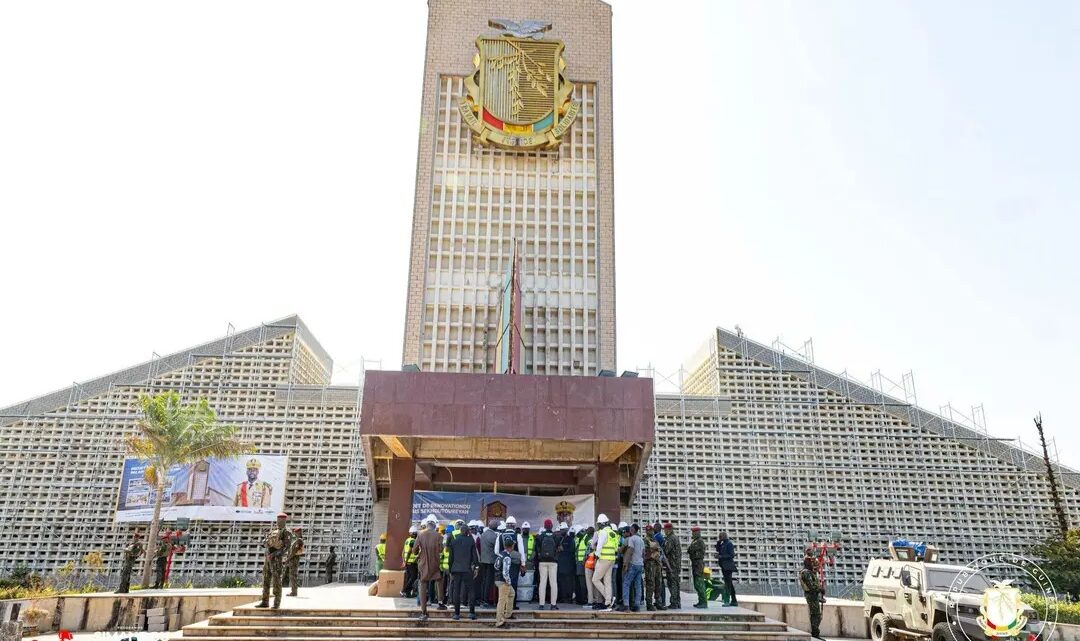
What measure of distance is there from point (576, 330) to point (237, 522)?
43.2 ft

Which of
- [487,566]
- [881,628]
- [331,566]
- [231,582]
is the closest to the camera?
[487,566]

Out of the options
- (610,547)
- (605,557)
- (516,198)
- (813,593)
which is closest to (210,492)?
(516,198)

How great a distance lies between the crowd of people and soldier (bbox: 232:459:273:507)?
1419 cm

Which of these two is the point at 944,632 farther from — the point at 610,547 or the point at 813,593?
the point at 610,547

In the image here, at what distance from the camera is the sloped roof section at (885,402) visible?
2800cm

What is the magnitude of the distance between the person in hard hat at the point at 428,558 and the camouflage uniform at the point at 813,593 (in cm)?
682

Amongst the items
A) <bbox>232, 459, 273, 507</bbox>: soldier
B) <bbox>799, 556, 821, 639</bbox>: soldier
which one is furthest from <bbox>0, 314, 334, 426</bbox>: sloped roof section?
<bbox>799, 556, 821, 639</bbox>: soldier

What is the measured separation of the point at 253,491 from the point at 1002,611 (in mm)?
22493

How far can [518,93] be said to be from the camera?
91.4ft

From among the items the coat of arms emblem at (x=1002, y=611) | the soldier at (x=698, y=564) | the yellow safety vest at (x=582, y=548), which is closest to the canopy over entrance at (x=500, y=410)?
the soldier at (x=698, y=564)

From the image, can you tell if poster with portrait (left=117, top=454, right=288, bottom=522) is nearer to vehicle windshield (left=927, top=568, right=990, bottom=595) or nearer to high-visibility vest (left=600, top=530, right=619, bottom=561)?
high-visibility vest (left=600, top=530, right=619, bottom=561)

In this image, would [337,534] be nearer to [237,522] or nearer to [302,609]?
[237,522]

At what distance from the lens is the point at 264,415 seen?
27562 millimetres

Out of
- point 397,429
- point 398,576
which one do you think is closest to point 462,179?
point 397,429
